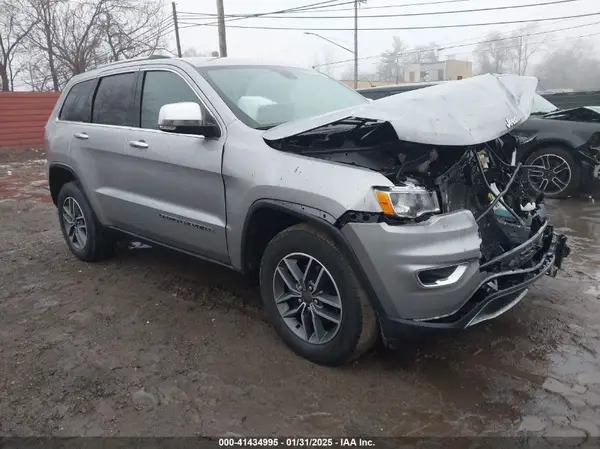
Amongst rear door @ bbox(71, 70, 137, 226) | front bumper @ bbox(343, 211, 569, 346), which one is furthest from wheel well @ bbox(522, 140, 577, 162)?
rear door @ bbox(71, 70, 137, 226)

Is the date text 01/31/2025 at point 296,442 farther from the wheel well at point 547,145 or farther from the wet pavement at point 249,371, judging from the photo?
the wheel well at point 547,145

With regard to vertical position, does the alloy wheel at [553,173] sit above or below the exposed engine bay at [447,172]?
below

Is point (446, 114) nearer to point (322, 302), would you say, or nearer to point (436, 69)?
point (322, 302)

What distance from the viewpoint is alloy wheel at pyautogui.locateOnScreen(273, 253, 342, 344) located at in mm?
2867

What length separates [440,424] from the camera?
2.48 meters

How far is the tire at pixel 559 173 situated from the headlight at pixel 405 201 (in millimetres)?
5080

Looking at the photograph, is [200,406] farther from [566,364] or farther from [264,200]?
[566,364]

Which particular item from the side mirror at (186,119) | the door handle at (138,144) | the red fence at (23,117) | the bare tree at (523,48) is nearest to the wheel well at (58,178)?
the door handle at (138,144)

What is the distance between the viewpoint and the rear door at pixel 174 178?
3.35m

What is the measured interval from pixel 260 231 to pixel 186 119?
0.85 m

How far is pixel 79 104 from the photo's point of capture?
4785mm

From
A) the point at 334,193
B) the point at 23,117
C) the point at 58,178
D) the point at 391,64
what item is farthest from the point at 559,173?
the point at 391,64

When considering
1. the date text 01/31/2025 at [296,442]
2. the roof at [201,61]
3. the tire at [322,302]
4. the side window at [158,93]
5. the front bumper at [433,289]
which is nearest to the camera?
the date text 01/31/2025 at [296,442]

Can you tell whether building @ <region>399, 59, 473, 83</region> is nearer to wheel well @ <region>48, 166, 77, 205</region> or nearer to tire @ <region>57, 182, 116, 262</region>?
wheel well @ <region>48, 166, 77, 205</region>
